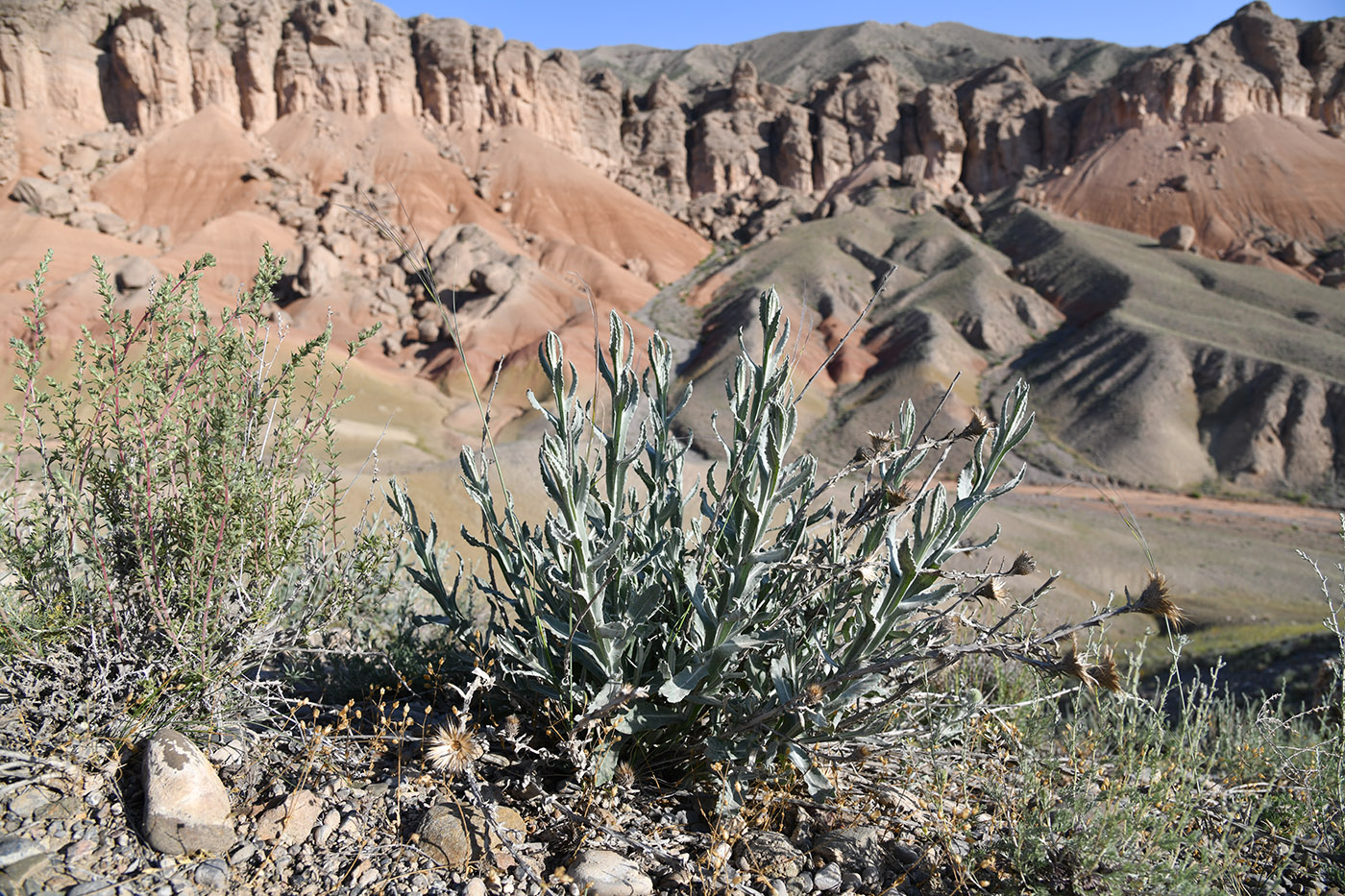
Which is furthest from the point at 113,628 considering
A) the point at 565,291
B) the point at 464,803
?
the point at 565,291

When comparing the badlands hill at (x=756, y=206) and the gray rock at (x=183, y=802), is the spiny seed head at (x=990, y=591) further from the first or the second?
the badlands hill at (x=756, y=206)

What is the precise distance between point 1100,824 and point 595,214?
59.3m

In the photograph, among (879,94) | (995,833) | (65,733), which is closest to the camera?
(65,733)

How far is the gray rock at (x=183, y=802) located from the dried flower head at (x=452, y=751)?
0.56 metres

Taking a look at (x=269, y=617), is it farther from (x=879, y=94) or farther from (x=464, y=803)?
(x=879, y=94)

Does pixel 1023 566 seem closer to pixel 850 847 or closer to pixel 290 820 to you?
pixel 850 847

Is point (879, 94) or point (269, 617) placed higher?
point (879, 94)

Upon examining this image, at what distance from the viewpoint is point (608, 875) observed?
6.98 feet

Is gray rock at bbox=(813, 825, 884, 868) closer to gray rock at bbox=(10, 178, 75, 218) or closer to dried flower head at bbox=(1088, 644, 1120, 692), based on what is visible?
dried flower head at bbox=(1088, 644, 1120, 692)

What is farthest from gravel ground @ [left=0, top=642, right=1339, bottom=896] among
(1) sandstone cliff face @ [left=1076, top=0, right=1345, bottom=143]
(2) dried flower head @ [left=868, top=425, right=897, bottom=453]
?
(1) sandstone cliff face @ [left=1076, top=0, right=1345, bottom=143]

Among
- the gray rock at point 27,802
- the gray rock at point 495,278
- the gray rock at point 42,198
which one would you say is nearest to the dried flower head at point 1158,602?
the gray rock at point 27,802

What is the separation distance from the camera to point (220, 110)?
177 ft

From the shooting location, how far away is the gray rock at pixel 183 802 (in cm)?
204

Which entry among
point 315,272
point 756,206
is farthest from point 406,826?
point 756,206
